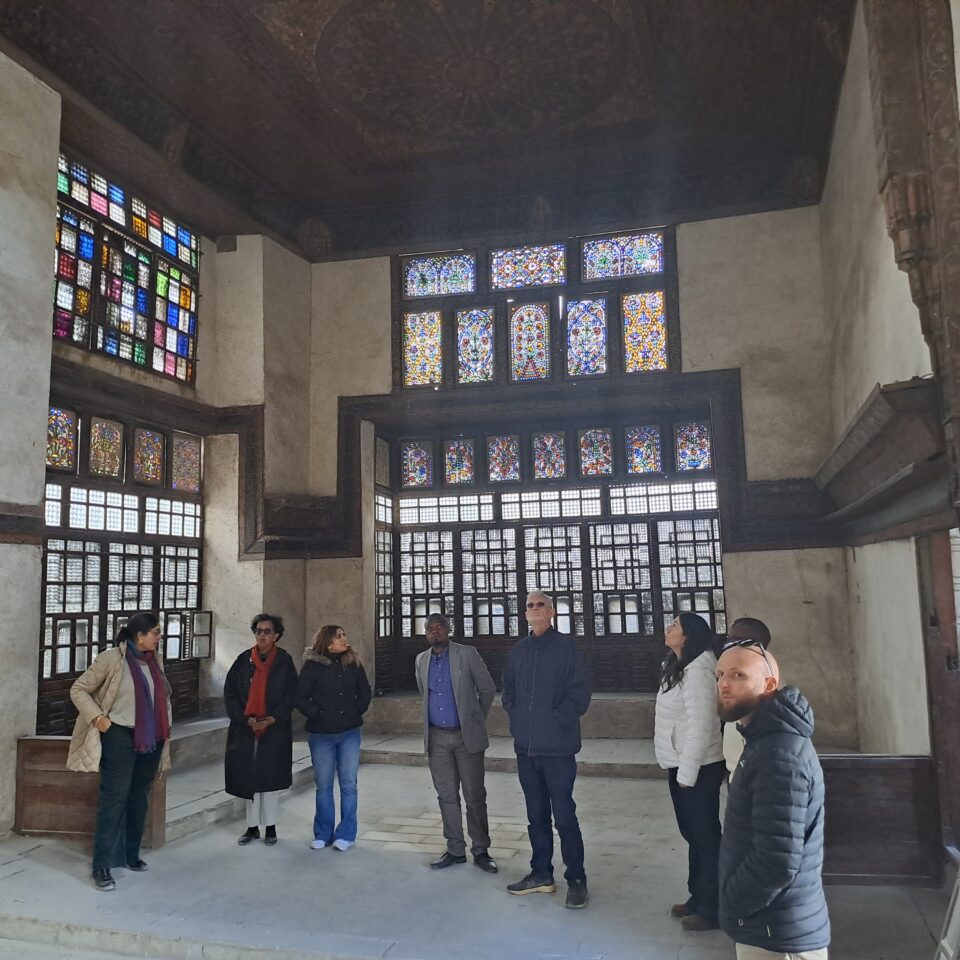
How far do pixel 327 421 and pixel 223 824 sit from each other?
15.7 ft

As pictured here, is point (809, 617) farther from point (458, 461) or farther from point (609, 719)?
point (458, 461)

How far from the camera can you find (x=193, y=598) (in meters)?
8.84

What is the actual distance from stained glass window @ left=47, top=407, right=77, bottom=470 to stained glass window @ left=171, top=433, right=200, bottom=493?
1.31 metres

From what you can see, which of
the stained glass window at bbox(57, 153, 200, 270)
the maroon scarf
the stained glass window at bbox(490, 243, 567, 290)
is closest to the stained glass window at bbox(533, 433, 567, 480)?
the stained glass window at bbox(490, 243, 567, 290)

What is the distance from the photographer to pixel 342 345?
391 inches

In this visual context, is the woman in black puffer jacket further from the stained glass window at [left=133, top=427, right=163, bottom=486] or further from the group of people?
the stained glass window at [left=133, top=427, right=163, bottom=486]

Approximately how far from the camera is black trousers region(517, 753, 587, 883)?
4527mm

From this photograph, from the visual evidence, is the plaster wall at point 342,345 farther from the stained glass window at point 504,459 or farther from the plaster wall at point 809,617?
the plaster wall at point 809,617

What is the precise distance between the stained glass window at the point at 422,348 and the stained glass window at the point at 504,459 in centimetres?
114

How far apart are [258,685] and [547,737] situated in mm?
2170

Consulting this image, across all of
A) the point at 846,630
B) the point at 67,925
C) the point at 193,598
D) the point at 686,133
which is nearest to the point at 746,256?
the point at 686,133

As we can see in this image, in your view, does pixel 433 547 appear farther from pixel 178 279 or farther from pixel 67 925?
pixel 67 925

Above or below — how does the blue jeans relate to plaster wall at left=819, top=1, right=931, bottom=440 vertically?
below

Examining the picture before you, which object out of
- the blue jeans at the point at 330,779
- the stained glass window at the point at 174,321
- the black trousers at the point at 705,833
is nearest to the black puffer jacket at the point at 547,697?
the black trousers at the point at 705,833
